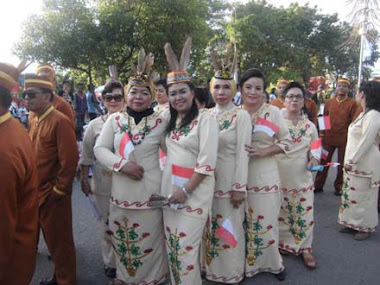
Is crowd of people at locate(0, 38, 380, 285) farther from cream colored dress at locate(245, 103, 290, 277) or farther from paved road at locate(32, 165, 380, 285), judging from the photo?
paved road at locate(32, 165, 380, 285)

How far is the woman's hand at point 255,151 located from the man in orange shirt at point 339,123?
3400mm

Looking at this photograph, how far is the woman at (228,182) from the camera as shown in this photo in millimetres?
2734

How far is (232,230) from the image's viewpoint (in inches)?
105

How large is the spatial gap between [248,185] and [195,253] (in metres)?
0.85

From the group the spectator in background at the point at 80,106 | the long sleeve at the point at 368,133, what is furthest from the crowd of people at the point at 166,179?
the spectator in background at the point at 80,106

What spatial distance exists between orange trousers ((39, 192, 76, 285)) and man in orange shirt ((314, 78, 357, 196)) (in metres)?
4.50

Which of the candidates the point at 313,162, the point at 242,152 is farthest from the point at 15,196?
the point at 313,162

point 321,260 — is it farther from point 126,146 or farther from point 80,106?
point 80,106

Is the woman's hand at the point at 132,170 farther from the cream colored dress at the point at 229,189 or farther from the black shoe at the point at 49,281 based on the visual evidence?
the black shoe at the point at 49,281

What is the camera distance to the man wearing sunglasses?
8.64 feet

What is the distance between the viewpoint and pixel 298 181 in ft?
11.5

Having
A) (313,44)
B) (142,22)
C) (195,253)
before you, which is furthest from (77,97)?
(313,44)

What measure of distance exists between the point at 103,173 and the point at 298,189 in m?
1.92

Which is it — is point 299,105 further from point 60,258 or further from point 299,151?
point 60,258
